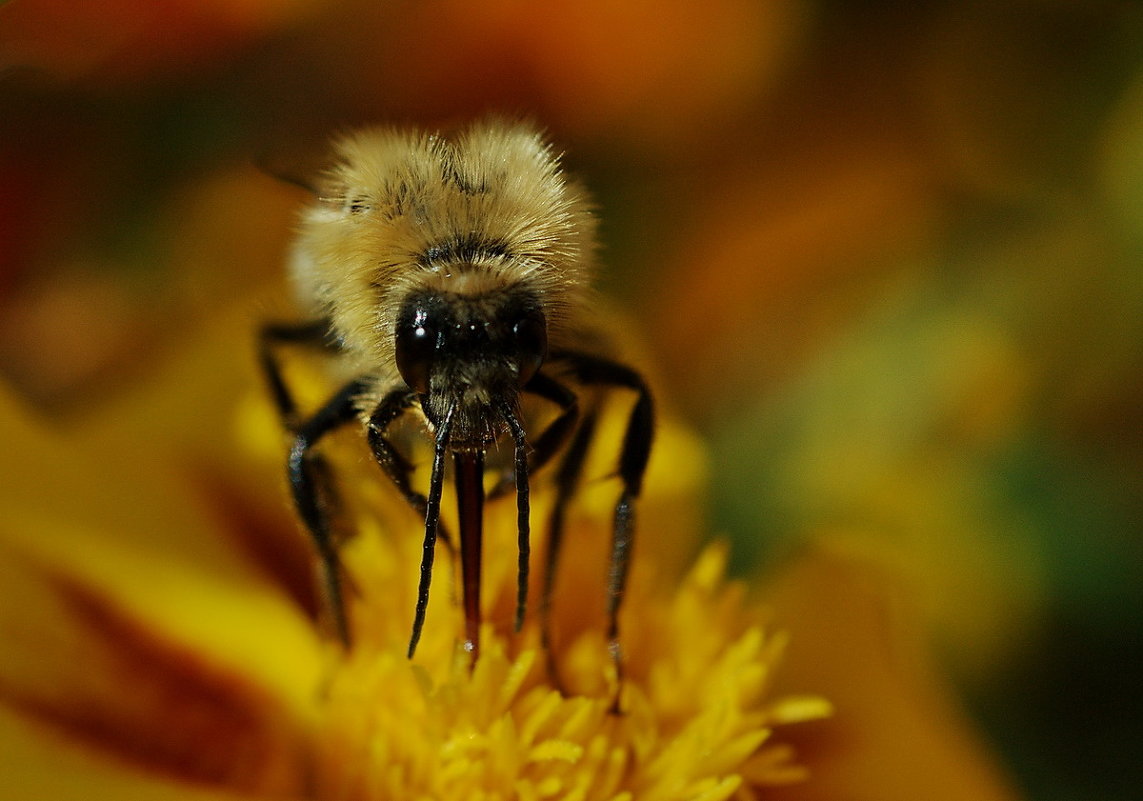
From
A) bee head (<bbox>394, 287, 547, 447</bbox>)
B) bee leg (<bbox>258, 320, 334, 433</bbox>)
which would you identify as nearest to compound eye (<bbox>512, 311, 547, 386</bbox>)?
bee head (<bbox>394, 287, 547, 447</bbox>)

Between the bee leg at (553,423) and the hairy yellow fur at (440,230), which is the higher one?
the hairy yellow fur at (440,230)

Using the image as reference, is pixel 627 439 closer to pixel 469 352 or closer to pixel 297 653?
pixel 469 352

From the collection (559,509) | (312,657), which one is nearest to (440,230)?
(559,509)

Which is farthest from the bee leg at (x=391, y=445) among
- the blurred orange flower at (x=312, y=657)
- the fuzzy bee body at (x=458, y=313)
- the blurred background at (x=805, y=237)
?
the blurred background at (x=805, y=237)

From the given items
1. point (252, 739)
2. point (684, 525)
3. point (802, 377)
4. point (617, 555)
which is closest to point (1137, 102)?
point (802, 377)

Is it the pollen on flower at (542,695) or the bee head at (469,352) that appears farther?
the pollen on flower at (542,695)

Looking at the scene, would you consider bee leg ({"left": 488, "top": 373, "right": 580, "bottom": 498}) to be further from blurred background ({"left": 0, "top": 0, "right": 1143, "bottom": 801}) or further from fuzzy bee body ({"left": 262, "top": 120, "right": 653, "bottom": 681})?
blurred background ({"left": 0, "top": 0, "right": 1143, "bottom": 801})

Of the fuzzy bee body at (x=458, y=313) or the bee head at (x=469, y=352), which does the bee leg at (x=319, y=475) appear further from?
the bee head at (x=469, y=352)
